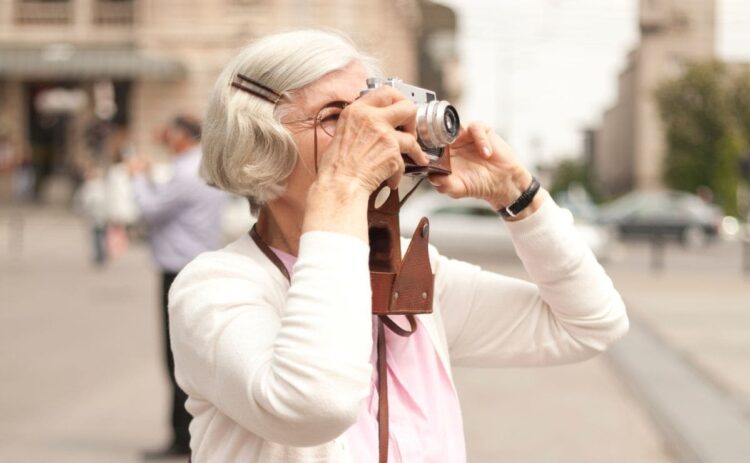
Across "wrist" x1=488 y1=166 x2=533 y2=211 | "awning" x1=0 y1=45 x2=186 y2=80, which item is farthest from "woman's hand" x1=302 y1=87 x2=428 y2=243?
"awning" x1=0 y1=45 x2=186 y2=80

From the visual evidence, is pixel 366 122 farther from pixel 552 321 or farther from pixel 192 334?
pixel 552 321

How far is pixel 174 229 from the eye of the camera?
5918 mm

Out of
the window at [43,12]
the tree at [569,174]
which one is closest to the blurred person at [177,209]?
the window at [43,12]

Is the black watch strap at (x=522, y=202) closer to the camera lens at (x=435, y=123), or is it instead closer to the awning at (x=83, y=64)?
the camera lens at (x=435, y=123)

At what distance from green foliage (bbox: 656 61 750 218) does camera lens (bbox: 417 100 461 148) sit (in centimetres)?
4849

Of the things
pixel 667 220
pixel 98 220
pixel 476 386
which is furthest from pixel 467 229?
pixel 476 386

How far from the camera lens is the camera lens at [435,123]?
1.70 metres

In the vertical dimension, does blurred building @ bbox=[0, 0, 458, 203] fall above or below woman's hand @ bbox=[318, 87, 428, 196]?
below

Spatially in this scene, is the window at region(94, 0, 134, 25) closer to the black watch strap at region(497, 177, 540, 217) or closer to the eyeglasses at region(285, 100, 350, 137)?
the black watch strap at region(497, 177, 540, 217)

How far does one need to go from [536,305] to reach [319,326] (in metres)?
0.70

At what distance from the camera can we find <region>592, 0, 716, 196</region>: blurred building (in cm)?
2387

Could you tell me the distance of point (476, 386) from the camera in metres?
8.00

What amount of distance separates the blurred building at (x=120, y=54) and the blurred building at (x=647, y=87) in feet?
35.0

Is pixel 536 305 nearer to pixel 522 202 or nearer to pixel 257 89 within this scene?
pixel 522 202
